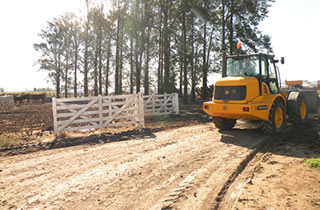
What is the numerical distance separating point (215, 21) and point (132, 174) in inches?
922

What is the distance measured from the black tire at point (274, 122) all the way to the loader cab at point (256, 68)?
52 centimetres

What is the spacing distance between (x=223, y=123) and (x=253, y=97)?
1.84 m

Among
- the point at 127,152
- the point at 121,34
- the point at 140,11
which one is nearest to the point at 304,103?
the point at 127,152

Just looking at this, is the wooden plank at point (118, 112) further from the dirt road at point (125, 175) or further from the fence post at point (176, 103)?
the fence post at point (176, 103)

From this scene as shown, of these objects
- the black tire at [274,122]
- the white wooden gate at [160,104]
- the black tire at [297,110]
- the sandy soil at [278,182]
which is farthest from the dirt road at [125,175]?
the white wooden gate at [160,104]

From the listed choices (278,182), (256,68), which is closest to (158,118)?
(256,68)

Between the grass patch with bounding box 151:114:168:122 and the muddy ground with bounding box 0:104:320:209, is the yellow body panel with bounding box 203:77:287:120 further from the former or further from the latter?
the grass patch with bounding box 151:114:168:122

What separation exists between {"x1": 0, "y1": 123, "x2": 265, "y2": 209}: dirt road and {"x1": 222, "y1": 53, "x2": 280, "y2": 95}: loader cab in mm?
2244

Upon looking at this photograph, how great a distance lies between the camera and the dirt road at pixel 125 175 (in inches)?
135

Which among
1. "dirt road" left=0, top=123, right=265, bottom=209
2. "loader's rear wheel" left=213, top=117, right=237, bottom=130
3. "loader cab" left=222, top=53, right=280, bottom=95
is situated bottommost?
"dirt road" left=0, top=123, right=265, bottom=209

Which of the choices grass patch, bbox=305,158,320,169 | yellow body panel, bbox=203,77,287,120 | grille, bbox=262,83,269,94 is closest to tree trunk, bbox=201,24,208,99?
grille, bbox=262,83,269,94

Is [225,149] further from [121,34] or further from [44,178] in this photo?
[121,34]

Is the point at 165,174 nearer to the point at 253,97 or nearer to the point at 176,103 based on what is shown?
the point at 253,97

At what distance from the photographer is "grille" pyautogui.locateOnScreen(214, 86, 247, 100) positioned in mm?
7238
